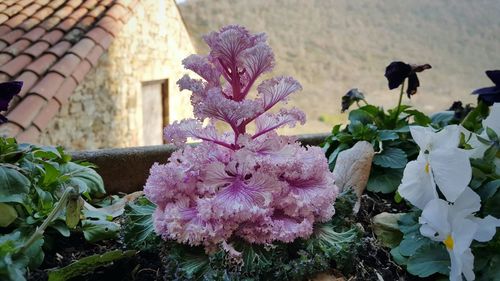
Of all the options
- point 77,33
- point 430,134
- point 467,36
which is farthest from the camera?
point 467,36

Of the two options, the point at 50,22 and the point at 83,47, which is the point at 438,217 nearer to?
the point at 83,47

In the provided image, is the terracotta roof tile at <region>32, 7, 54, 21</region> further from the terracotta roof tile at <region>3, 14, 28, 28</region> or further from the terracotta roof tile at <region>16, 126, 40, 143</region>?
the terracotta roof tile at <region>16, 126, 40, 143</region>

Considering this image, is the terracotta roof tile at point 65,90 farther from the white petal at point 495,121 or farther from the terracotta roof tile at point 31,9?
the white petal at point 495,121

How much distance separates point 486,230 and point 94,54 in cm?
280

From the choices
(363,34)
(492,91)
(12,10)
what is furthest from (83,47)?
(363,34)

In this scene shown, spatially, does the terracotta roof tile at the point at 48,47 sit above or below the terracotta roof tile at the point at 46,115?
above

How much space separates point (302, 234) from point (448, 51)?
772 centimetres

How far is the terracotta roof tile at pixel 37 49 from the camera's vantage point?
295cm

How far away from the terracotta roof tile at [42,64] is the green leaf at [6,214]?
2.20m


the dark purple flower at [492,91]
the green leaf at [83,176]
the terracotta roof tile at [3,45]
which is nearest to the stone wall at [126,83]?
the terracotta roof tile at [3,45]

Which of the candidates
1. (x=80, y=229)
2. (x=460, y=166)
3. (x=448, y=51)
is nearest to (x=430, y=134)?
(x=460, y=166)

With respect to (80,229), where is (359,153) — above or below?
above

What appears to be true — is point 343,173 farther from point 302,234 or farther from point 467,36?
point 467,36

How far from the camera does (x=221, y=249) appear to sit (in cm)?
68
